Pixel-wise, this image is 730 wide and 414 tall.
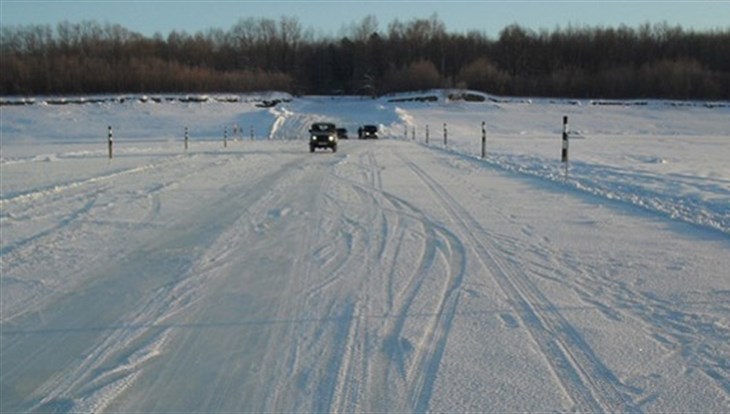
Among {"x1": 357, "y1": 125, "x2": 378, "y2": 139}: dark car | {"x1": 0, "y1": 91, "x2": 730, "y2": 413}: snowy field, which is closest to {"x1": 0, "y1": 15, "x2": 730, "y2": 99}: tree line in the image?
{"x1": 357, "y1": 125, "x2": 378, "y2": 139}: dark car

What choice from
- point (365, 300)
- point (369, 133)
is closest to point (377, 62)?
point (369, 133)

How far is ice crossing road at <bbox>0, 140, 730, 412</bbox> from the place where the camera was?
392 cm

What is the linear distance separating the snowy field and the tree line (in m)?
89.0

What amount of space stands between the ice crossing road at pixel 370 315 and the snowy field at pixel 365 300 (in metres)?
0.02

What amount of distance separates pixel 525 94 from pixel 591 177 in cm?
9142

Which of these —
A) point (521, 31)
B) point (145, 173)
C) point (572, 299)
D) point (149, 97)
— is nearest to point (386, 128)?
point (149, 97)

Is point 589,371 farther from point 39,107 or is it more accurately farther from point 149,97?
point 149,97

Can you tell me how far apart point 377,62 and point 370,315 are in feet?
437

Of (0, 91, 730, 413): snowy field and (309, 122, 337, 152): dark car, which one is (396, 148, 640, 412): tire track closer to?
(0, 91, 730, 413): snowy field

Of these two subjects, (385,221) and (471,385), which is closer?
(471,385)

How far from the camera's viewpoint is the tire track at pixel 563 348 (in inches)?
148

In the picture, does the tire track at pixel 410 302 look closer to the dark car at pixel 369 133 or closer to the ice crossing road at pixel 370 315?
the ice crossing road at pixel 370 315

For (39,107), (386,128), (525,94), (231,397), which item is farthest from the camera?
(525,94)

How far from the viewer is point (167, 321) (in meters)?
5.26
